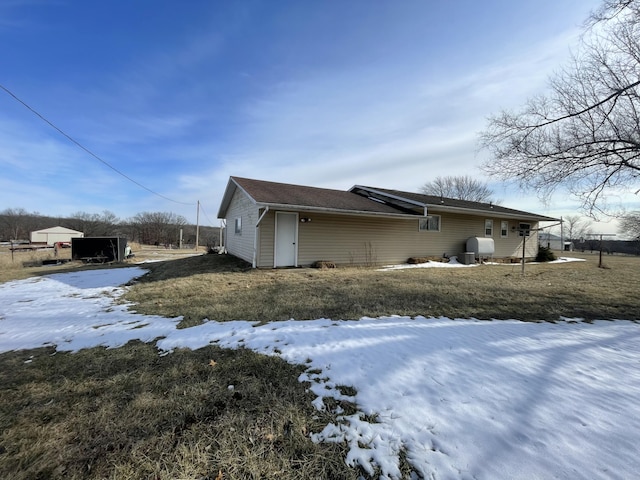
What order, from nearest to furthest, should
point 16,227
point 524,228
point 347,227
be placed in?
point 347,227 → point 524,228 → point 16,227

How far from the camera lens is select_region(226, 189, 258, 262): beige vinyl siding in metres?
10.6

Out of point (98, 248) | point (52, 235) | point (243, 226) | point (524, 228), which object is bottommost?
point (98, 248)

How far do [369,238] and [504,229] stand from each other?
32.6 feet

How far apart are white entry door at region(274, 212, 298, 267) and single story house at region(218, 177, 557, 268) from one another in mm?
38

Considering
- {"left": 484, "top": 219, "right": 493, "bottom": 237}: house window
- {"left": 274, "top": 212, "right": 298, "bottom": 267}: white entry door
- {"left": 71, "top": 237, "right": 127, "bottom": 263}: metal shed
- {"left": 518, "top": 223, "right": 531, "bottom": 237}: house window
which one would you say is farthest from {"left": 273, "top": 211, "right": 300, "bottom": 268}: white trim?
{"left": 518, "top": 223, "right": 531, "bottom": 237}: house window

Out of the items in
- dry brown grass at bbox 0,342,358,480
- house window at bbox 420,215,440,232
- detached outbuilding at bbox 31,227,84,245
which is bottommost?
dry brown grass at bbox 0,342,358,480

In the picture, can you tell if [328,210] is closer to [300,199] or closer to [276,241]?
[300,199]

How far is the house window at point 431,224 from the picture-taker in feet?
44.7

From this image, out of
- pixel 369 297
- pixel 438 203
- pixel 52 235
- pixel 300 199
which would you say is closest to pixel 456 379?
pixel 369 297

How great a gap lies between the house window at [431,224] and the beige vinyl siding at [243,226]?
325 inches

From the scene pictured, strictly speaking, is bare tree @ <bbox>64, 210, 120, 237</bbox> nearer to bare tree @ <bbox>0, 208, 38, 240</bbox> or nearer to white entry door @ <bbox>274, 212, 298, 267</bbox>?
bare tree @ <bbox>0, 208, 38, 240</bbox>

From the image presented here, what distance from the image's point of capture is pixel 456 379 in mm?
2695

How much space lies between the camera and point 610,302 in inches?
242

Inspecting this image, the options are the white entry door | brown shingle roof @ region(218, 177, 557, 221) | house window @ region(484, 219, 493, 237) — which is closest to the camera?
brown shingle roof @ region(218, 177, 557, 221)
